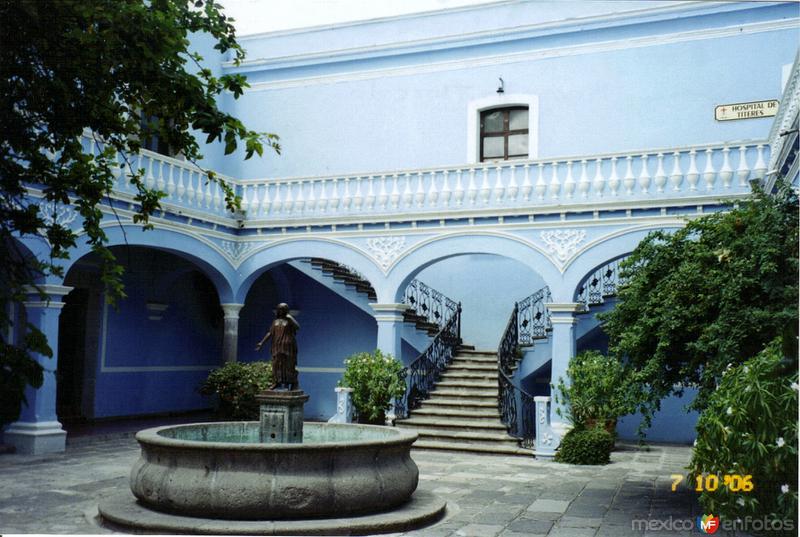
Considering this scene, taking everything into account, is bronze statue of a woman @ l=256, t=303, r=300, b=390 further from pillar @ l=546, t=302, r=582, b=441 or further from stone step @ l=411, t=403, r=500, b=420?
stone step @ l=411, t=403, r=500, b=420

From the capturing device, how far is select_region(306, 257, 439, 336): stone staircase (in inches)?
614

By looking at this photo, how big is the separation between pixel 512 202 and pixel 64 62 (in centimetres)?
917

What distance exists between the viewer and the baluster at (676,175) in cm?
1171

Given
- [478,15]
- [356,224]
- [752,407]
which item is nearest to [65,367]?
[356,224]

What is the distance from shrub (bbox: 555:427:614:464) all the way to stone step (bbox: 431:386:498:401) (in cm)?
231

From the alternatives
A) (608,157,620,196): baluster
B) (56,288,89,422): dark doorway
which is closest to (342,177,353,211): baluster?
(608,157,620,196): baluster

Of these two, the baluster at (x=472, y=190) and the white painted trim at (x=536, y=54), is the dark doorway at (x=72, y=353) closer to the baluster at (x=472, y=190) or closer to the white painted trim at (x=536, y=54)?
the white painted trim at (x=536, y=54)

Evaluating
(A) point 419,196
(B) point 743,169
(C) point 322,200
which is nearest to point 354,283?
(C) point 322,200

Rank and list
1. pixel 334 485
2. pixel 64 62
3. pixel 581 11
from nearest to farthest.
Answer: pixel 64 62 < pixel 334 485 < pixel 581 11

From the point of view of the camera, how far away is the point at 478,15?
1647 centimetres

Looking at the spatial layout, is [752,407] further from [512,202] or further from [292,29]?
[292,29]

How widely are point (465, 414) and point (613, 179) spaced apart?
4.28m

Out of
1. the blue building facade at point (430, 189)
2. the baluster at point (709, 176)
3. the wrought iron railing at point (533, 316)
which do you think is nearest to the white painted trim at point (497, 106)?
the blue building facade at point (430, 189)

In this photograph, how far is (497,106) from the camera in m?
16.2
